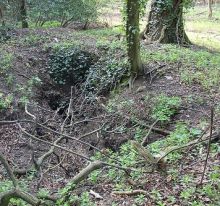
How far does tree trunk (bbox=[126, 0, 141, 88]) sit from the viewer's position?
8831mm

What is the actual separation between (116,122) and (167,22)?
5.66 meters

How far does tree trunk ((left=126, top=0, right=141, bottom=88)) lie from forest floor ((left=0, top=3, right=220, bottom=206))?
342mm

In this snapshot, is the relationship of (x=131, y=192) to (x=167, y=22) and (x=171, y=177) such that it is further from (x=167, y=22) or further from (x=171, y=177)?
(x=167, y=22)

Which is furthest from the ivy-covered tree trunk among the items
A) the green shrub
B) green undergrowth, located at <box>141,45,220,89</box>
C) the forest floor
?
the green shrub

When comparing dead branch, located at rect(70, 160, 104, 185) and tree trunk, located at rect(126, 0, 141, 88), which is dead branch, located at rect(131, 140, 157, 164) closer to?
dead branch, located at rect(70, 160, 104, 185)

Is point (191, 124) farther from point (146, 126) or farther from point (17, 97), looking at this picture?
point (17, 97)

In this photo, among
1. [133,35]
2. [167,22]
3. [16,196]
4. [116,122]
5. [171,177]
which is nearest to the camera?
[16,196]

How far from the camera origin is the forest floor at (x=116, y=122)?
5.03m

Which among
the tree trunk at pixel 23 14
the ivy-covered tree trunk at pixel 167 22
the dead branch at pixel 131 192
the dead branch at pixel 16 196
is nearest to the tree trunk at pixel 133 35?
the ivy-covered tree trunk at pixel 167 22

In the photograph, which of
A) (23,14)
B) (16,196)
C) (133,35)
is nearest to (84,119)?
(133,35)

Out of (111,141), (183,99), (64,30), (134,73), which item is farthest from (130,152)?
(64,30)

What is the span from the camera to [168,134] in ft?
23.4

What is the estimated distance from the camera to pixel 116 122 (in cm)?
827

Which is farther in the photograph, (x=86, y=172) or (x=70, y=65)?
(x=70, y=65)
